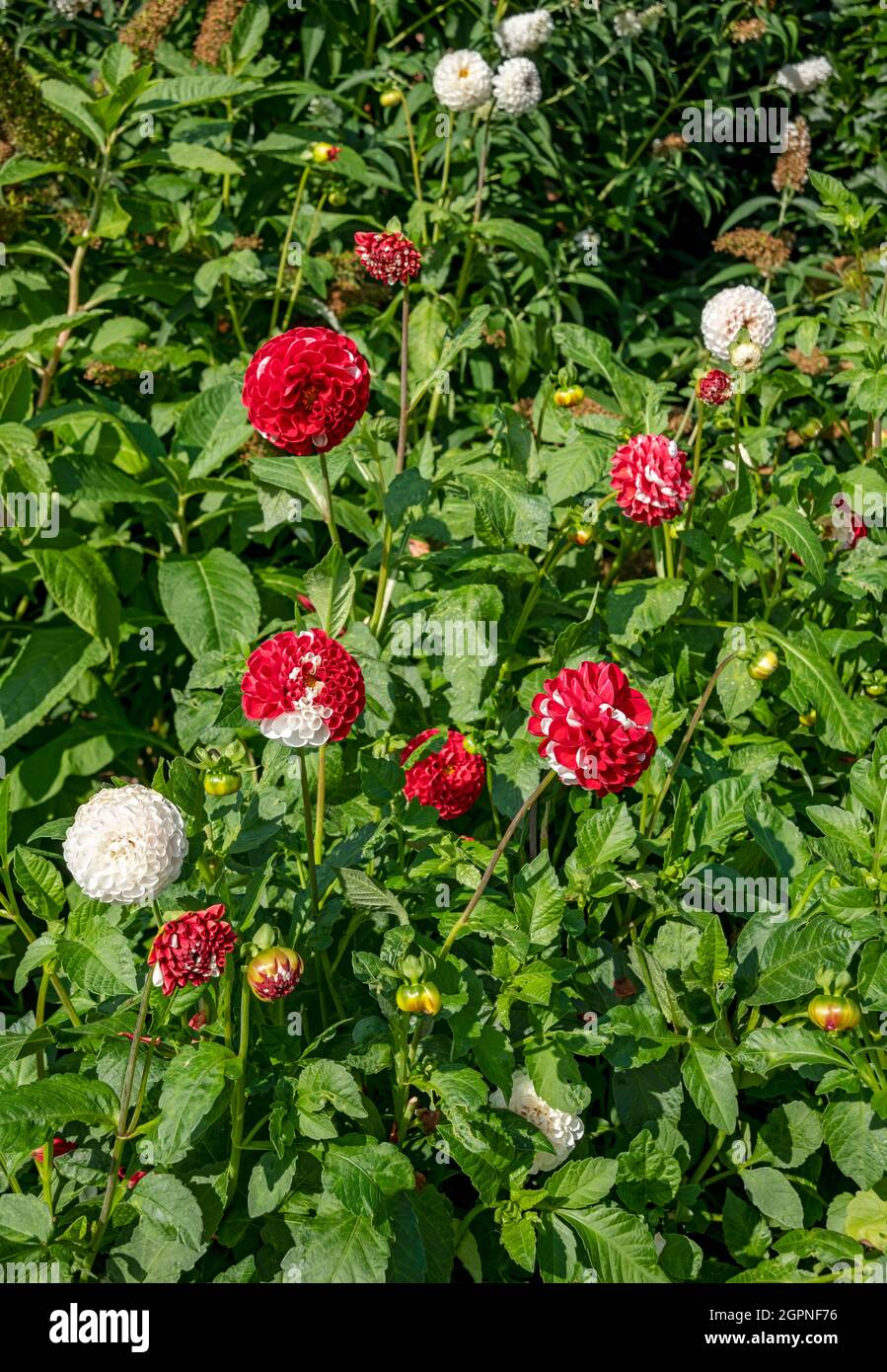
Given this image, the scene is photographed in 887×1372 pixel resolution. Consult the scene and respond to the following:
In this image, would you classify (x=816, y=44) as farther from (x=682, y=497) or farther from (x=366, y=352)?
(x=682, y=497)

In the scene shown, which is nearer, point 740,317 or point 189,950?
point 189,950

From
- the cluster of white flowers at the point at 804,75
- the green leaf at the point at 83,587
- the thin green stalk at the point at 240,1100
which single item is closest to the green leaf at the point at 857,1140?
the thin green stalk at the point at 240,1100

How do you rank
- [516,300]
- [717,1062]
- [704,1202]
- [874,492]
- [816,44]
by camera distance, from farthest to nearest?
[816,44] < [516,300] < [874,492] < [704,1202] < [717,1062]

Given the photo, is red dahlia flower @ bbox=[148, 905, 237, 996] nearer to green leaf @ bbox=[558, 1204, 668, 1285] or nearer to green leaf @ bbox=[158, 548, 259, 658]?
green leaf @ bbox=[558, 1204, 668, 1285]

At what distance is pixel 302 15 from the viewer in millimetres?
3412

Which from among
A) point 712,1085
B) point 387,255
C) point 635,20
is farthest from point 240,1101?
point 635,20

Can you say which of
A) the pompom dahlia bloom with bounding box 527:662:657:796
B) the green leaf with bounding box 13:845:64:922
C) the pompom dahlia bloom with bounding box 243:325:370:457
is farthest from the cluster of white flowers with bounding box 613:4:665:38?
the green leaf with bounding box 13:845:64:922

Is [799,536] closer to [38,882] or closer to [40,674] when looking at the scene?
[38,882]

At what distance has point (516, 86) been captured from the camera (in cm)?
294

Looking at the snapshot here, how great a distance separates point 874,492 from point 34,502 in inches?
58.8

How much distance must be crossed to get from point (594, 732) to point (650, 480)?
0.62 m

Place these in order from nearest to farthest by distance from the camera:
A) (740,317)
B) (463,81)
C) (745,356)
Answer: (745,356)
(740,317)
(463,81)

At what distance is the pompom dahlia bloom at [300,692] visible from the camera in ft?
4.75
